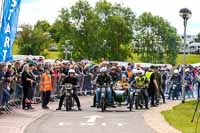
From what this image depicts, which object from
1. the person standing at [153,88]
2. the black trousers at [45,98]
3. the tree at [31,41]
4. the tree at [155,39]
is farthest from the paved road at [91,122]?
the tree at [155,39]

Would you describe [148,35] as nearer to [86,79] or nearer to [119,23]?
[119,23]

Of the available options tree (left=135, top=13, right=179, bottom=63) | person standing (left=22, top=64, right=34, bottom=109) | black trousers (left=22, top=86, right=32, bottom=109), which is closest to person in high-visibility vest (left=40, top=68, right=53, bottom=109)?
black trousers (left=22, top=86, right=32, bottom=109)

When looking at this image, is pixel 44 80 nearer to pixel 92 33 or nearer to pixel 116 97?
pixel 116 97

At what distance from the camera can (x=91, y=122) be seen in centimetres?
2123

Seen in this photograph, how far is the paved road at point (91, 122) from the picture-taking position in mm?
18781

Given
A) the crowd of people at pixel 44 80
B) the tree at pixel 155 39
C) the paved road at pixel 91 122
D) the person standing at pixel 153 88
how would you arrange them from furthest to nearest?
1. the tree at pixel 155 39
2. the person standing at pixel 153 88
3. the crowd of people at pixel 44 80
4. the paved road at pixel 91 122

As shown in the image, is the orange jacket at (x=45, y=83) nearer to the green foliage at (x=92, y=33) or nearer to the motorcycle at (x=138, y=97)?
the motorcycle at (x=138, y=97)

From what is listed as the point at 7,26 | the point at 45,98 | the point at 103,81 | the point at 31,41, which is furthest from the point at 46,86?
the point at 31,41

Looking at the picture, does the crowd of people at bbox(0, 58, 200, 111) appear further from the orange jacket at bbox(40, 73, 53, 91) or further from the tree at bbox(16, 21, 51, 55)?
the tree at bbox(16, 21, 51, 55)

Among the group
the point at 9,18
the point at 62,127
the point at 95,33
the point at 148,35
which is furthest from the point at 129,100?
the point at 148,35

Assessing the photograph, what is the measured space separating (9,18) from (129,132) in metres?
4.70

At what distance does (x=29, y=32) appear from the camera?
332ft

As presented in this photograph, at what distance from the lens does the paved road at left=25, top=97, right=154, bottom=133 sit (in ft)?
61.6

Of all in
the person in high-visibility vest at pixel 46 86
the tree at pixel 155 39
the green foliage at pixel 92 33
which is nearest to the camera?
the person in high-visibility vest at pixel 46 86
